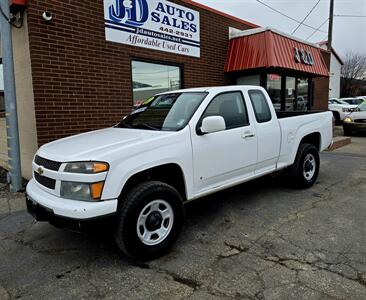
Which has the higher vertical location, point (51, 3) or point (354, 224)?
point (51, 3)

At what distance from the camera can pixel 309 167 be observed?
6.05 m

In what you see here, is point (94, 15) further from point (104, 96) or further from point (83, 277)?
point (83, 277)

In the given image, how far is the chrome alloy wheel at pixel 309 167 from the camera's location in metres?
5.97

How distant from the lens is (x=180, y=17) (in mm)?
8352

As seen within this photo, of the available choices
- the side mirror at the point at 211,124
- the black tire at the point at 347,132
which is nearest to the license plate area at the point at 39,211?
the side mirror at the point at 211,124

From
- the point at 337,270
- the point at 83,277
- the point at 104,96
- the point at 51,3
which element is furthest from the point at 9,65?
the point at 337,270

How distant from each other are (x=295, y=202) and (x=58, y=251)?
3550mm

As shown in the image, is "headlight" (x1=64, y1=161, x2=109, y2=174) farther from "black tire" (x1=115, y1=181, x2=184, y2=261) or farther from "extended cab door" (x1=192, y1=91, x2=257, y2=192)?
"extended cab door" (x1=192, y1=91, x2=257, y2=192)

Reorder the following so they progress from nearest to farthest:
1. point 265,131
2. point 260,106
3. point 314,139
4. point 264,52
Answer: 1. point 265,131
2. point 260,106
3. point 314,139
4. point 264,52

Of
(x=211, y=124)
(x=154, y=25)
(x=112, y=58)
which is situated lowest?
(x=211, y=124)

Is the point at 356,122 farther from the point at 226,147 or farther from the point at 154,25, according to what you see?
the point at 226,147

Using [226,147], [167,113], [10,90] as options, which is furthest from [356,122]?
[10,90]

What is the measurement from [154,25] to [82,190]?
570cm

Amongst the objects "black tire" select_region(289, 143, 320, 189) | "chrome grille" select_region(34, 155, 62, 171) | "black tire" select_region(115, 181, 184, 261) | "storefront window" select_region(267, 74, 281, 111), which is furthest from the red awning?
"chrome grille" select_region(34, 155, 62, 171)
